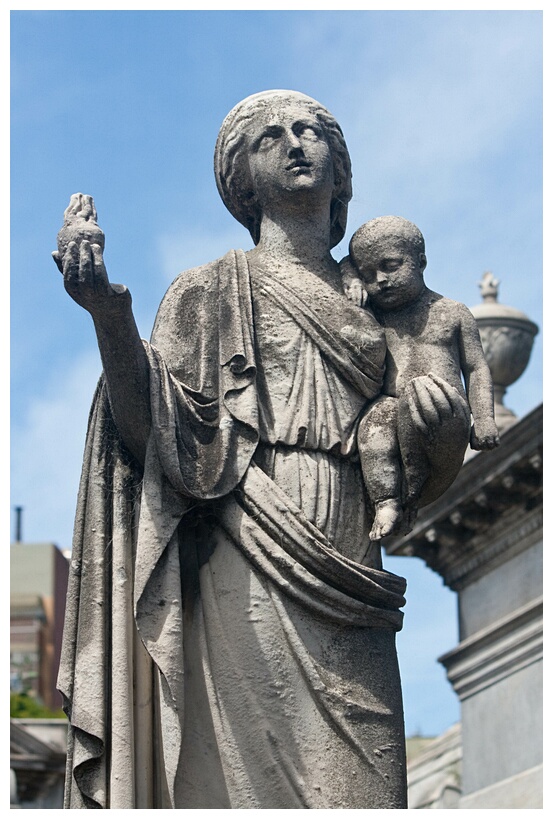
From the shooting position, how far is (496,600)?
35375 mm

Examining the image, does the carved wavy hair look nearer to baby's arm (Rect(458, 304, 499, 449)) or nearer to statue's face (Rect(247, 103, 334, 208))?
statue's face (Rect(247, 103, 334, 208))

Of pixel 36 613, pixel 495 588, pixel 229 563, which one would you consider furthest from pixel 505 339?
pixel 36 613

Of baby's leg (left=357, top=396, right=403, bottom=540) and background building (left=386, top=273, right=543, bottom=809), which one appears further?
background building (left=386, top=273, right=543, bottom=809)

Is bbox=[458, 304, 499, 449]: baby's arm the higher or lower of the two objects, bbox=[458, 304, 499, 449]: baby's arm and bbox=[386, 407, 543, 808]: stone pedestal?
the lower

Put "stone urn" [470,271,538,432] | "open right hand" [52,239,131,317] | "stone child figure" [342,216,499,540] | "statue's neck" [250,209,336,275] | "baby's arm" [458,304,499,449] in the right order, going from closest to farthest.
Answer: "open right hand" [52,239,131,317]
"stone child figure" [342,216,499,540]
"baby's arm" [458,304,499,449]
"statue's neck" [250,209,336,275]
"stone urn" [470,271,538,432]

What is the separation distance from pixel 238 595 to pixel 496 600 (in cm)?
2637

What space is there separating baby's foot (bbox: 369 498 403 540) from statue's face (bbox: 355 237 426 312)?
1.11 meters

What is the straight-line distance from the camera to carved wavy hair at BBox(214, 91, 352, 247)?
413 inches

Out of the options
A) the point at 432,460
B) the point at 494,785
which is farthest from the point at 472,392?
the point at 494,785

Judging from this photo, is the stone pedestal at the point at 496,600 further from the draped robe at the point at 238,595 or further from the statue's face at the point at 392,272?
the draped robe at the point at 238,595

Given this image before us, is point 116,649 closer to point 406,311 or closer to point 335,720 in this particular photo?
point 335,720

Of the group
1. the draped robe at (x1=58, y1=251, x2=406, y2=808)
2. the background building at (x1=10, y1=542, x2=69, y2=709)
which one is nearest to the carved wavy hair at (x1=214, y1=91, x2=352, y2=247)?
the draped robe at (x1=58, y1=251, x2=406, y2=808)

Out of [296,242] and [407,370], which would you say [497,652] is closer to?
[296,242]
